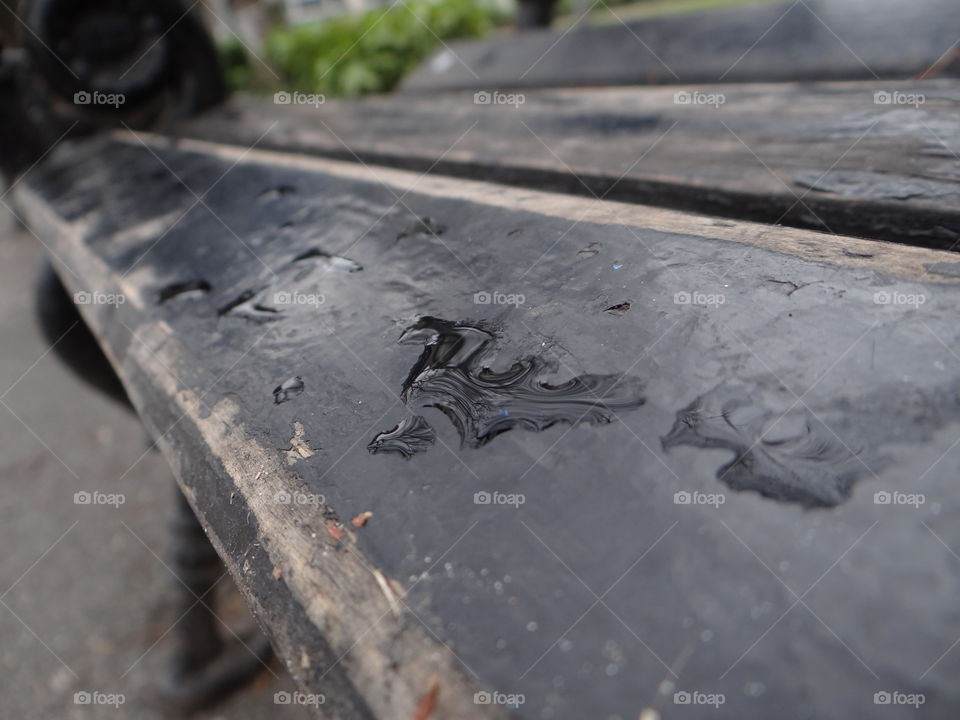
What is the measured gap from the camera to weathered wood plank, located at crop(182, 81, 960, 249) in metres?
0.89

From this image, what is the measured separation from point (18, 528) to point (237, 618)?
1.27 meters

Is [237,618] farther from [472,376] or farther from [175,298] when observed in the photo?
[472,376]

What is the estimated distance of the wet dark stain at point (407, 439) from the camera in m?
0.60

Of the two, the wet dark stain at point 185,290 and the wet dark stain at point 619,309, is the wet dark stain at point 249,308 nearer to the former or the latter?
the wet dark stain at point 185,290

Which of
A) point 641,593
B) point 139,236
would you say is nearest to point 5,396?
point 139,236

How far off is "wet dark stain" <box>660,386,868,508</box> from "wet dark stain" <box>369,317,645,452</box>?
0.06 metres

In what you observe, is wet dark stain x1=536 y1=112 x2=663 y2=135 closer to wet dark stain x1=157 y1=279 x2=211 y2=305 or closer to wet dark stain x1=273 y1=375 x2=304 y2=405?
wet dark stain x1=157 y1=279 x2=211 y2=305

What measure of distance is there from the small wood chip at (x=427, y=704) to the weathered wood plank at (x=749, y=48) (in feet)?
6.33

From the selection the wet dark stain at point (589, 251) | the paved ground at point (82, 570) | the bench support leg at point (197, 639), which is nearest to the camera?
the wet dark stain at point (589, 251)

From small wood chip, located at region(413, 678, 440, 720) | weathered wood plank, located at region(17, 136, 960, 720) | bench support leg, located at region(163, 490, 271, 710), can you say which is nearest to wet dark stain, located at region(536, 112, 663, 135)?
weathered wood plank, located at region(17, 136, 960, 720)

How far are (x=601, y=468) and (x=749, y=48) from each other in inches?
86.9

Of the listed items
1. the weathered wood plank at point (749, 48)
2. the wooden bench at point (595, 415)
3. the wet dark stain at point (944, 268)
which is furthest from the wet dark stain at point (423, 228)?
the weathered wood plank at point (749, 48)

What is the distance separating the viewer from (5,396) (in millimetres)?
3947

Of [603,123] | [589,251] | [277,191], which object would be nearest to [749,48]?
[603,123]
